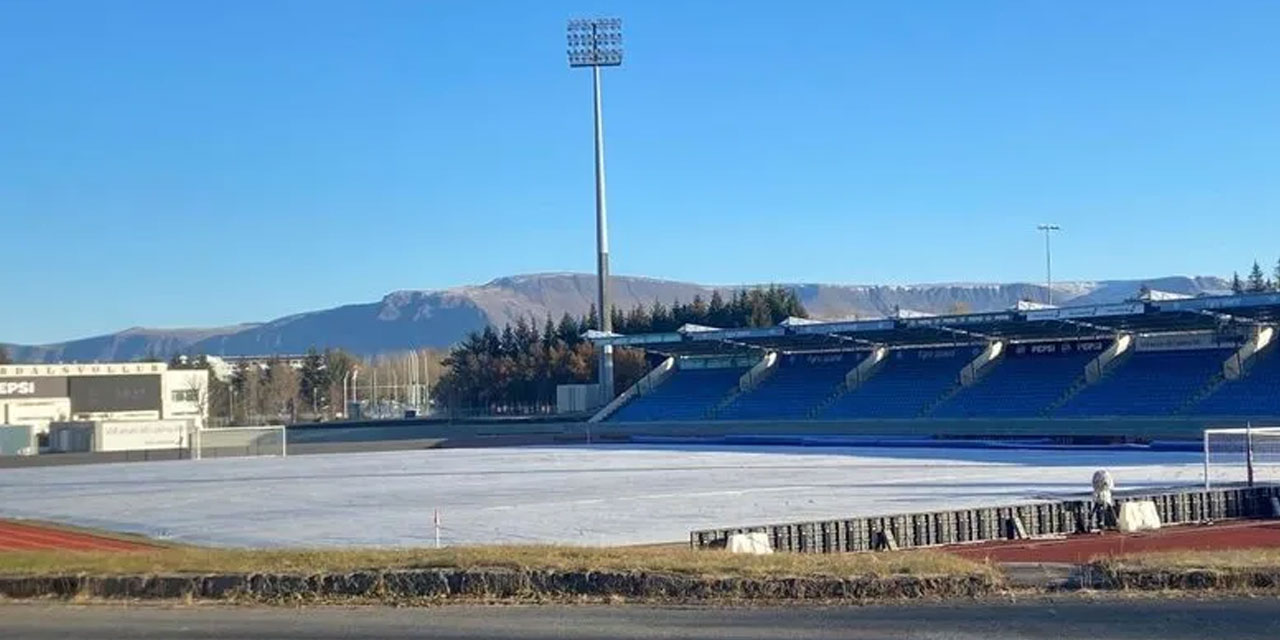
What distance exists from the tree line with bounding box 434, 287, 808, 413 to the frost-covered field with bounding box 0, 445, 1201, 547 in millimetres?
48763

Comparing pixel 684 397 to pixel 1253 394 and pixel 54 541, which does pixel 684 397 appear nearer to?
pixel 1253 394

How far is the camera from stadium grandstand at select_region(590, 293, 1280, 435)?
64.7 meters

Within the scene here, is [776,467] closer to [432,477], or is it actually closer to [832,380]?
[432,477]

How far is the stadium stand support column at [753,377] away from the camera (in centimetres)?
8694

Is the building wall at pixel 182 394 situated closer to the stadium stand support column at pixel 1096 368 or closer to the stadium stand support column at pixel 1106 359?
the stadium stand support column at pixel 1096 368

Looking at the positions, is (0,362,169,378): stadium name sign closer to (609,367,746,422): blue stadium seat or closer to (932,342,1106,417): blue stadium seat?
(609,367,746,422): blue stadium seat

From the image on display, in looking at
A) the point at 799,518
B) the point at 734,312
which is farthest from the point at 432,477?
the point at 734,312

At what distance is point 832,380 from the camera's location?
275 feet

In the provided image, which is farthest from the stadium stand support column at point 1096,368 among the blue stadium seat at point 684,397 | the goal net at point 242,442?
the goal net at point 242,442

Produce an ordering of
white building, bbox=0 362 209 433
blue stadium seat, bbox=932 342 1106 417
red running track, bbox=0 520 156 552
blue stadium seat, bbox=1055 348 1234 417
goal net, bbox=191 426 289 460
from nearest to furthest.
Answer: red running track, bbox=0 520 156 552 < blue stadium seat, bbox=1055 348 1234 417 < blue stadium seat, bbox=932 342 1106 417 < goal net, bbox=191 426 289 460 < white building, bbox=0 362 209 433

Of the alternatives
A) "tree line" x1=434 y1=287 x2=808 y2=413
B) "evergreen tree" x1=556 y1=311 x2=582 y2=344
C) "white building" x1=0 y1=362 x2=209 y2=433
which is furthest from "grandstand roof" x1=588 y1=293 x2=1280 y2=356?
"white building" x1=0 y1=362 x2=209 y2=433

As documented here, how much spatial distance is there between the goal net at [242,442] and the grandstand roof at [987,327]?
21405 millimetres

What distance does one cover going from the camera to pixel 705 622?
1417 centimetres

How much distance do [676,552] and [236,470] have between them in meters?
45.6
